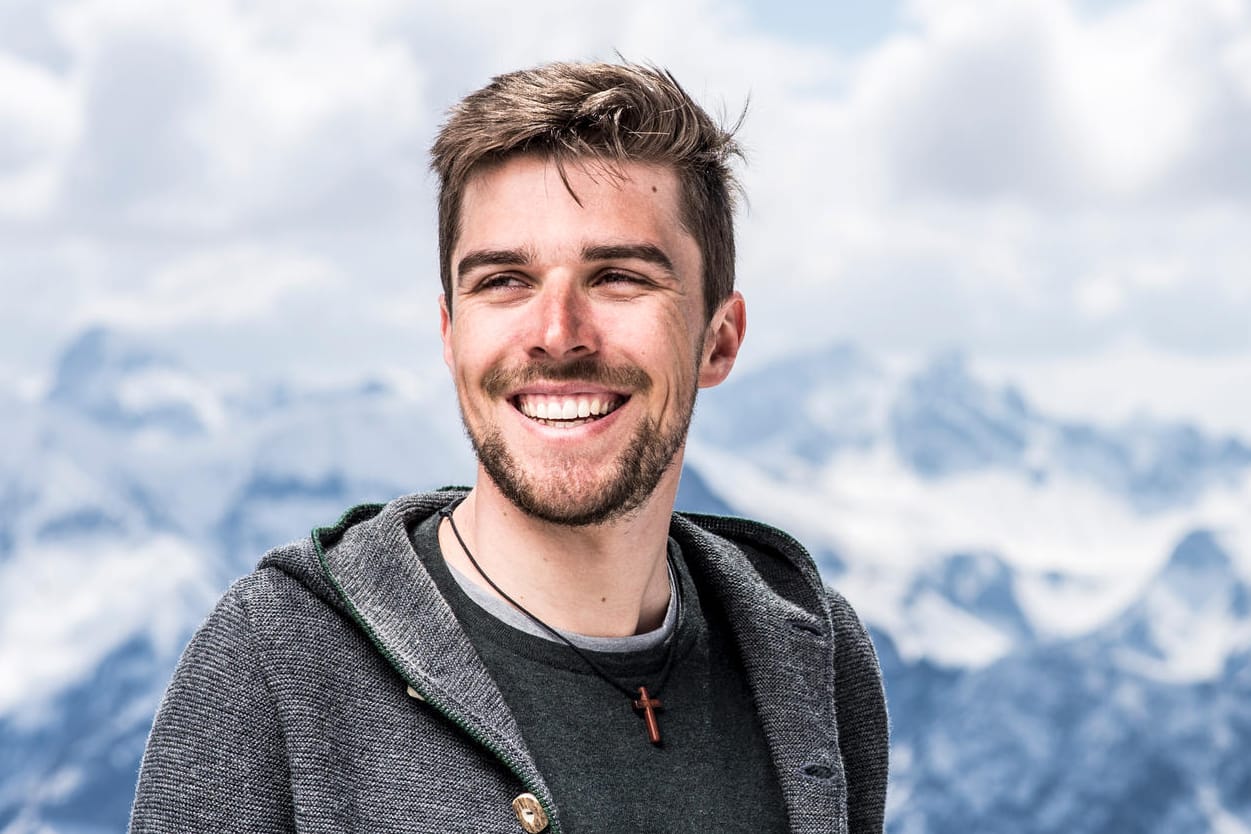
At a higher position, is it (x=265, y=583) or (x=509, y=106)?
(x=509, y=106)

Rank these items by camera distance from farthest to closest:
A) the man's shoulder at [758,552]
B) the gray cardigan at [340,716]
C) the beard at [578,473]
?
the man's shoulder at [758,552]
the beard at [578,473]
the gray cardigan at [340,716]

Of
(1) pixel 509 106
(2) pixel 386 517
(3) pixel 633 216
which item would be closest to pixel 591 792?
(2) pixel 386 517

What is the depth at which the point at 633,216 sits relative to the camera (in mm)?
3090

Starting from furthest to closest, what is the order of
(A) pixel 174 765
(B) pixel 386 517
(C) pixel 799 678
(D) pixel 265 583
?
(C) pixel 799 678 < (B) pixel 386 517 < (D) pixel 265 583 < (A) pixel 174 765

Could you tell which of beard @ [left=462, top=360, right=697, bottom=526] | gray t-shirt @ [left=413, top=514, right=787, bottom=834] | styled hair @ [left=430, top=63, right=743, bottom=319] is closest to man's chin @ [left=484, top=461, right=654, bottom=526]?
beard @ [left=462, top=360, right=697, bottom=526]

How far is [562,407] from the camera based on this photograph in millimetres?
3012

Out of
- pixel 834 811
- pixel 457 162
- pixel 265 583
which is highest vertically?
pixel 457 162

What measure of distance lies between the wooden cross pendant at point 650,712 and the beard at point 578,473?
1.20 ft

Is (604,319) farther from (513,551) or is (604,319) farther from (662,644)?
(662,644)

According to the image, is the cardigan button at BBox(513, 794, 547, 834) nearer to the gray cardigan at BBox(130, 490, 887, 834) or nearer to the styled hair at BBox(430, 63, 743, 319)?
the gray cardigan at BBox(130, 490, 887, 834)

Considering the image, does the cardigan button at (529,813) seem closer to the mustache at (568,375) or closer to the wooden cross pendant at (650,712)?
the wooden cross pendant at (650,712)

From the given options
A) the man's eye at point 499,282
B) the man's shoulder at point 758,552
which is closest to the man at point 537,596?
the man's eye at point 499,282

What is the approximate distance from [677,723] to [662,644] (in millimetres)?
192

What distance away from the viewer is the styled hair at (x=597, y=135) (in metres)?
3.10
